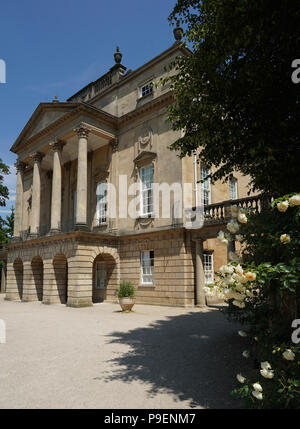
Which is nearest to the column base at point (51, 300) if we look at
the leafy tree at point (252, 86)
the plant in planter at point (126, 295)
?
the plant in planter at point (126, 295)

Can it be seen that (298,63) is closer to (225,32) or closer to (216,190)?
(225,32)

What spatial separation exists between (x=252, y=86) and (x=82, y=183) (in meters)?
16.3

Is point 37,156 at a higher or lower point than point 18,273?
higher

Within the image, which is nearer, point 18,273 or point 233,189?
point 233,189

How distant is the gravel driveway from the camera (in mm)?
4785

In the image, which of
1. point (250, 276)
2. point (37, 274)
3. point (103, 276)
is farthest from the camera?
point (37, 274)

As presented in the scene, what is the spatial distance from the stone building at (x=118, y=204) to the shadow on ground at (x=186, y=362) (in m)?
7.62

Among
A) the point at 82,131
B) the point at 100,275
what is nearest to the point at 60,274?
the point at 100,275

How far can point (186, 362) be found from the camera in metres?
6.64

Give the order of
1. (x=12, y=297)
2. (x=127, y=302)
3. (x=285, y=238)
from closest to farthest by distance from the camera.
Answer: (x=285, y=238) < (x=127, y=302) < (x=12, y=297)

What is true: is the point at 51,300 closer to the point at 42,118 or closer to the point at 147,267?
the point at 147,267

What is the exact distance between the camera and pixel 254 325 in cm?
439

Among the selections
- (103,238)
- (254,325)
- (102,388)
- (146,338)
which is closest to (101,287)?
(103,238)
